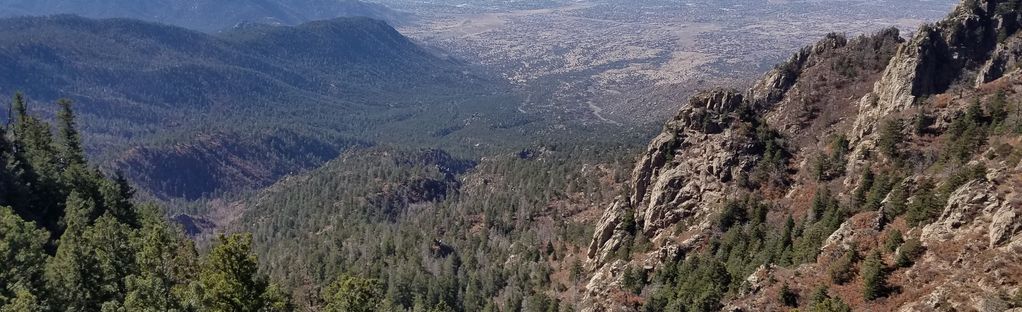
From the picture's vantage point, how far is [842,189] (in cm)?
6744

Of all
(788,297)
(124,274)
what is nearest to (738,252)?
(788,297)

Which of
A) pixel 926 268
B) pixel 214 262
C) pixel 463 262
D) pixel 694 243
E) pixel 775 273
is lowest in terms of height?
pixel 463 262

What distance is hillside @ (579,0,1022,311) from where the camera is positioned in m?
44.9

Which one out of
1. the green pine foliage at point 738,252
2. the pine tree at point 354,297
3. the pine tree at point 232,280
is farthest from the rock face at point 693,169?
the pine tree at point 232,280

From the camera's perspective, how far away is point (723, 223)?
75875 mm

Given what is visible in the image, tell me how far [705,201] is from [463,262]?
59.9 metres

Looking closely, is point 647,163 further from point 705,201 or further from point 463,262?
point 463,262

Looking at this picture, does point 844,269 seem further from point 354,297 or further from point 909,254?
point 354,297

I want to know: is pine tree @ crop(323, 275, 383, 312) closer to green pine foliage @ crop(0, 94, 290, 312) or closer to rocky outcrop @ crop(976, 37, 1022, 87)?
green pine foliage @ crop(0, 94, 290, 312)

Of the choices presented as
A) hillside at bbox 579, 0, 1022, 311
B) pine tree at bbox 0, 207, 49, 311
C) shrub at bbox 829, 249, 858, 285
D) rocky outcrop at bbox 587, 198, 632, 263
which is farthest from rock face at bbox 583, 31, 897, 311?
pine tree at bbox 0, 207, 49, 311

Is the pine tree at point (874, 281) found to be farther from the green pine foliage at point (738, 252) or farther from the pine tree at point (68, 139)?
the pine tree at point (68, 139)

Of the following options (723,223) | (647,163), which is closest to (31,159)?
(647,163)

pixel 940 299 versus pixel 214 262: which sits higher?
pixel 214 262

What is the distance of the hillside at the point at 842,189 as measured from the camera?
44.9 metres
